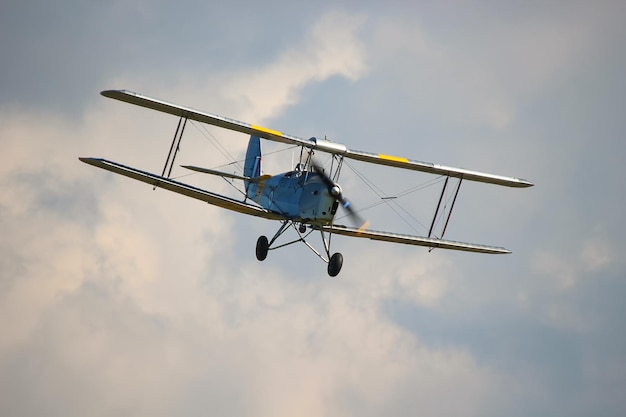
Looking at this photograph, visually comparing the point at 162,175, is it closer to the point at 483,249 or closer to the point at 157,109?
the point at 157,109

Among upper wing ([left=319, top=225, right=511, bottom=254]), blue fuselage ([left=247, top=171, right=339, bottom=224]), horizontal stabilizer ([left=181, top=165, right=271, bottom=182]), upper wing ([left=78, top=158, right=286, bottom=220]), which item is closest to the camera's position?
upper wing ([left=78, top=158, right=286, bottom=220])

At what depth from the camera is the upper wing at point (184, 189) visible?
92.3 ft

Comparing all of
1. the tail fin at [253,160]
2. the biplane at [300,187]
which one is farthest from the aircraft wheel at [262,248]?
the tail fin at [253,160]

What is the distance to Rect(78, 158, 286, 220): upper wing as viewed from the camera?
28.1 m

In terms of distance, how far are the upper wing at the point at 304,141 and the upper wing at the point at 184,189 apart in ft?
6.10

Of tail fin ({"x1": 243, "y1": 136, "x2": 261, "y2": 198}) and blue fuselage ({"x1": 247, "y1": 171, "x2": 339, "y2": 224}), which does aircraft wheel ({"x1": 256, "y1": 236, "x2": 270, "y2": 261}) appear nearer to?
blue fuselage ({"x1": 247, "y1": 171, "x2": 339, "y2": 224})

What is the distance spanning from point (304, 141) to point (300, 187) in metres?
1.36

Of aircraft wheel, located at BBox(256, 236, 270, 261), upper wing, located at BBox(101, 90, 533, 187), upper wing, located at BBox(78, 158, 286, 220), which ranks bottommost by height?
aircraft wheel, located at BBox(256, 236, 270, 261)

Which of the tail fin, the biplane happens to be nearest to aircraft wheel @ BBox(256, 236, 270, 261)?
the biplane

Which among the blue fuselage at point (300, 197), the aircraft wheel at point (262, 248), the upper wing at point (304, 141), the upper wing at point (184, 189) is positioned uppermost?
the upper wing at point (304, 141)

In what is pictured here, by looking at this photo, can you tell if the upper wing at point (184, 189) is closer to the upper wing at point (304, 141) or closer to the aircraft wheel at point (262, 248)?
the aircraft wheel at point (262, 248)

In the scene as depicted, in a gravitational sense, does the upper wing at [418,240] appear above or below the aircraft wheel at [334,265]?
above

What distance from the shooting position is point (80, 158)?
26906 mm

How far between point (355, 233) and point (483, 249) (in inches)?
194
